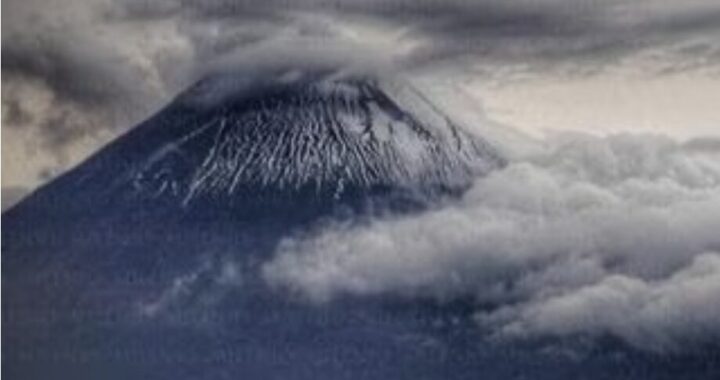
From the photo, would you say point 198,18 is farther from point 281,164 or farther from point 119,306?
point 119,306

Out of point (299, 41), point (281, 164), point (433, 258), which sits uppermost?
point (299, 41)

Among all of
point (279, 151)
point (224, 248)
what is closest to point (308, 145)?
point (279, 151)

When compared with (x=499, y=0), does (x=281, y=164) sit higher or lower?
lower

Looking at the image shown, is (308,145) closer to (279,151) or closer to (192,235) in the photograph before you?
(279,151)

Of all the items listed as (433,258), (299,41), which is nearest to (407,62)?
(299,41)

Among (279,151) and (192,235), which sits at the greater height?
(279,151)

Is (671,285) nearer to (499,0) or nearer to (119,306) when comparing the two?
(499,0)
